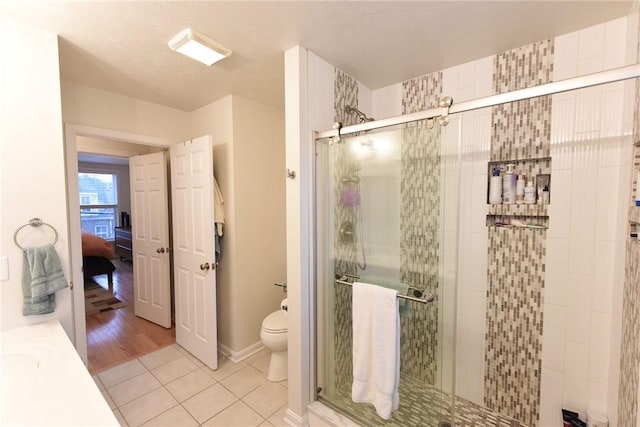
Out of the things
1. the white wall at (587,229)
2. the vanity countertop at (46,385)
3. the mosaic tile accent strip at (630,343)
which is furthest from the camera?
the white wall at (587,229)

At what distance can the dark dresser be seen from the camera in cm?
604

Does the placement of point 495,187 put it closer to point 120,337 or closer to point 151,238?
point 151,238

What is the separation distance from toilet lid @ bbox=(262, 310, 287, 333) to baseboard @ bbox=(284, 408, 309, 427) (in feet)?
1.79

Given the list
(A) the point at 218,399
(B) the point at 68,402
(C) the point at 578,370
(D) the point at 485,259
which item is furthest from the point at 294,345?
(C) the point at 578,370

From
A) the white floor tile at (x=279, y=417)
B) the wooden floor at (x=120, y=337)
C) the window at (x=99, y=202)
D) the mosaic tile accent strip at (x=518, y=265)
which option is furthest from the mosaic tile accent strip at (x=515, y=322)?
the window at (x=99, y=202)

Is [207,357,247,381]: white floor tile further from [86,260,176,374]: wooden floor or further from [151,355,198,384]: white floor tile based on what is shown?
[86,260,176,374]: wooden floor

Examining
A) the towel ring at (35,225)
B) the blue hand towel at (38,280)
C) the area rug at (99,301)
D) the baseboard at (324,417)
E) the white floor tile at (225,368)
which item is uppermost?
the towel ring at (35,225)

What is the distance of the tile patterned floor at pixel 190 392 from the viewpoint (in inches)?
71.7

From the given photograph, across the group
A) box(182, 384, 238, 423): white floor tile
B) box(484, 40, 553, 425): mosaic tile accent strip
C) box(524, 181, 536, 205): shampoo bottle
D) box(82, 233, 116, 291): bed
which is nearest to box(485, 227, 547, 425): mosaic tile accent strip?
box(484, 40, 553, 425): mosaic tile accent strip

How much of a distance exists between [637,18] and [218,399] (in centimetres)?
326

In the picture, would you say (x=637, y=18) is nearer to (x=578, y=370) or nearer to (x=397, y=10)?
(x=397, y=10)

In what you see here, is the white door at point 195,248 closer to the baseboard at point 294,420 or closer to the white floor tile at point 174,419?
the white floor tile at point 174,419

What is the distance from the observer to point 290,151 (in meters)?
1.74

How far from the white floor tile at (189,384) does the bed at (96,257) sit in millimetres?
3266
